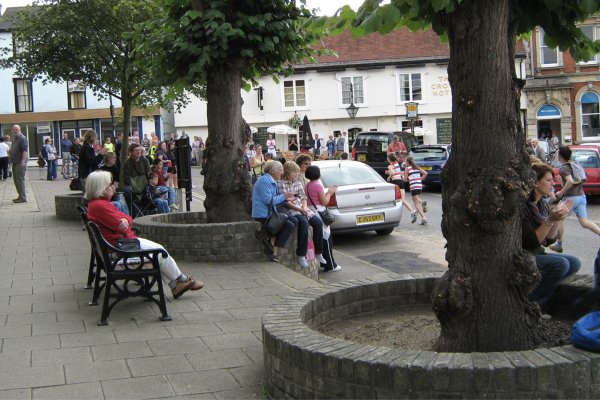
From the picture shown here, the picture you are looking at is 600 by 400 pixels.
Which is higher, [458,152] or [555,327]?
[458,152]

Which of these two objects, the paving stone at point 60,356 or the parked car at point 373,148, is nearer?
the paving stone at point 60,356

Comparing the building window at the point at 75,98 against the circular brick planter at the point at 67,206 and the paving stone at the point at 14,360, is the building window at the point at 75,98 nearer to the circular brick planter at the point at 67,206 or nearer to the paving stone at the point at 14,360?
the circular brick planter at the point at 67,206

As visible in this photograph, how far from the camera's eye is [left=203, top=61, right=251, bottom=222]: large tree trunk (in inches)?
430

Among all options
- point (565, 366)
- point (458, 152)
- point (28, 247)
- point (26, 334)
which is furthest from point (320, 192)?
point (565, 366)

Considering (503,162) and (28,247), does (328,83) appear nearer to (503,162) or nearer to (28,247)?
(28,247)

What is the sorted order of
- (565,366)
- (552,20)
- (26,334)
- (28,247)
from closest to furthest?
1. (565,366)
2. (552,20)
3. (26,334)
4. (28,247)

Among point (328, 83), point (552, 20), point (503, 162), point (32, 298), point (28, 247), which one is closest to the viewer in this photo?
point (503, 162)

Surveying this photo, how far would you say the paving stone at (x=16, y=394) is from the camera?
4.70m

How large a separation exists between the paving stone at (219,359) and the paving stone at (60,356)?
0.84 m

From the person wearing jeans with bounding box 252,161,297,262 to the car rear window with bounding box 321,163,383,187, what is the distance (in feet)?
12.7

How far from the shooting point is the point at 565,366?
376 centimetres

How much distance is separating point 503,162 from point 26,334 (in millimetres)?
4395

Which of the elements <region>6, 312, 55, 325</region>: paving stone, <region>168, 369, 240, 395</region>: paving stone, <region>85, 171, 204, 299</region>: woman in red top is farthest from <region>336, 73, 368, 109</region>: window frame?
<region>168, 369, 240, 395</region>: paving stone

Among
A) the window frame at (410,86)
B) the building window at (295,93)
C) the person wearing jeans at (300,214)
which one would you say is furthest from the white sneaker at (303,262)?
the building window at (295,93)
